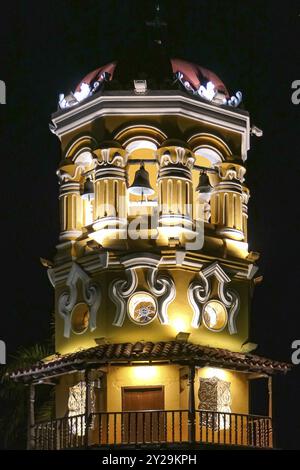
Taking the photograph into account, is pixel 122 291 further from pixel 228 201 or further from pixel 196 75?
pixel 196 75

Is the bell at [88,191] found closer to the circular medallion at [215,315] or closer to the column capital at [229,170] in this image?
the column capital at [229,170]

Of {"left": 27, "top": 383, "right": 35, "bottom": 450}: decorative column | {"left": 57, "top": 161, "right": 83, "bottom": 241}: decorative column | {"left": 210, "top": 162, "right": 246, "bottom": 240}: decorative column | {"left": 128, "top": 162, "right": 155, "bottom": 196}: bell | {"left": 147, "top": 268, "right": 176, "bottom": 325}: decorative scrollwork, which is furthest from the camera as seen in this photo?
{"left": 57, "top": 161, "right": 83, "bottom": 241}: decorative column

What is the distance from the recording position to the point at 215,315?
43812 mm

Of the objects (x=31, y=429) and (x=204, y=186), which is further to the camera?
(x=204, y=186)

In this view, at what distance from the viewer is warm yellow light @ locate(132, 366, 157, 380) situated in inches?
1671

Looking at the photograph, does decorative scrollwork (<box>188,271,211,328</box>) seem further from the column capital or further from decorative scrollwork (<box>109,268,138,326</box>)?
the column capital

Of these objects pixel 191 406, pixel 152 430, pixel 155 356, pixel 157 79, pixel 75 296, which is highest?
pixel 157 79

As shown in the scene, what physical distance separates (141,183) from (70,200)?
2561 mm

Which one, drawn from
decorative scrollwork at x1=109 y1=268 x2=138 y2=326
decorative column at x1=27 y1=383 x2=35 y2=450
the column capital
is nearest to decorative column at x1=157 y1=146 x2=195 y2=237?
the column capital

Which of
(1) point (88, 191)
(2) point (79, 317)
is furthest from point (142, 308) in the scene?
(1) point (88, 191)

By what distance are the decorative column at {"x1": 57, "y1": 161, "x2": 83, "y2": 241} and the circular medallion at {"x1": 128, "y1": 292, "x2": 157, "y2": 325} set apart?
2887mm
